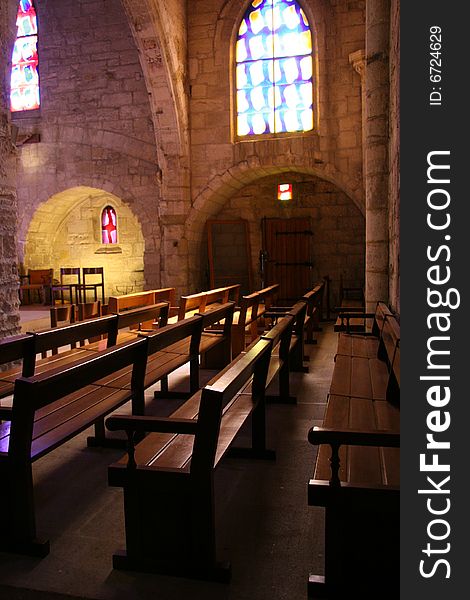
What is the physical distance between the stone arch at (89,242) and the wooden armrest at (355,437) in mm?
10175

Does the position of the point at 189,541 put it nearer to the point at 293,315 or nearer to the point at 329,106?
the point at 293,315

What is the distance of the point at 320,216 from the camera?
10.3m

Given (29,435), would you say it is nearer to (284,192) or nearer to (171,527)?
(171,527)

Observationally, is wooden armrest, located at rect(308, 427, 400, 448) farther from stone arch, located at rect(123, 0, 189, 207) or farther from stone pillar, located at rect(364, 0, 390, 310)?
stone arch, located at rect(123, 0, 189, 207)

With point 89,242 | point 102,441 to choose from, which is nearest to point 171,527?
point 102,441

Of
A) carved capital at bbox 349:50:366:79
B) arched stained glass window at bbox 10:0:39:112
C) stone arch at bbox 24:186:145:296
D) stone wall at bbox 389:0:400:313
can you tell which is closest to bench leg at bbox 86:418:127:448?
stone wall at bbox 389:0:400:313

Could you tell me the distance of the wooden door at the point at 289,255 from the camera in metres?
10.3

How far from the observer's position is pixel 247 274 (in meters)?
10.7

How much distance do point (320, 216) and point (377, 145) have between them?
515 cm

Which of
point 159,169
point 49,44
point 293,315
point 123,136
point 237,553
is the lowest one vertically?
point 237,553

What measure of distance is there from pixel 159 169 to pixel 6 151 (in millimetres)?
4879

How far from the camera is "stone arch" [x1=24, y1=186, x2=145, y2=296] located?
11500 millimetres

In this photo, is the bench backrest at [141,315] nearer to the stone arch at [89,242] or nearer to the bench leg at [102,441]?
the bench leg at [102,441]

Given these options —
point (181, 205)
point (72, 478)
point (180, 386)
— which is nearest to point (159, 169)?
point (181, 205)
